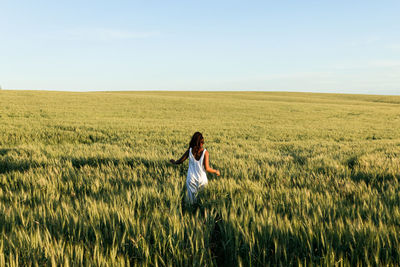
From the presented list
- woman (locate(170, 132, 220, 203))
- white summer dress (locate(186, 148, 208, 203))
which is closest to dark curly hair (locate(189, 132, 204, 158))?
woman (locate(170, 132, 220, 203))

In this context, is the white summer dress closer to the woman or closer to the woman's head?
the woman

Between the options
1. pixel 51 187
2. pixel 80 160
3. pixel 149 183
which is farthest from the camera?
pixel 80 160

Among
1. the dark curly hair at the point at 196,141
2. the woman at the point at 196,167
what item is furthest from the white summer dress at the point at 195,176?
the dark curly hair at the point at 196,141

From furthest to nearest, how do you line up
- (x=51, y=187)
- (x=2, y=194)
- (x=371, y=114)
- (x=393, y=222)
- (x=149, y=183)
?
1. (x=371, y=114)
2. (x=149, y=183)
3. (x=51, y=187)
4. (x=2, y=194)
5. (x=393, y=222)

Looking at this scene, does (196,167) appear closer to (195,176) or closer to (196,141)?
(195,176)

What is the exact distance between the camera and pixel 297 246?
7.03 ft

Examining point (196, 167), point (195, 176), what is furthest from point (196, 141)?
point (195, 176)

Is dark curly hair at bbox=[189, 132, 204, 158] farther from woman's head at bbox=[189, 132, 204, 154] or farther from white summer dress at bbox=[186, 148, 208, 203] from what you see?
white summer dress at bbox=[186, 148, 208, 203]

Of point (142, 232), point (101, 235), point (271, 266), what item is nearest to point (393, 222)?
point (271, 266)

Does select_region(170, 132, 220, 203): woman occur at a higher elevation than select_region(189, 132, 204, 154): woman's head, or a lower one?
lower

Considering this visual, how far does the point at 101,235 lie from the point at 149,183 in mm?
2211

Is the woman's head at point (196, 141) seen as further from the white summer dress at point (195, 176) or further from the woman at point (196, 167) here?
the white summer dress at point (195, 176)

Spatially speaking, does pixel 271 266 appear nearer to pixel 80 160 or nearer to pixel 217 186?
pixel 217 186

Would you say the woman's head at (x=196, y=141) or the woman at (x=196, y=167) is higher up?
the woman's head at (x=196, y=141)
